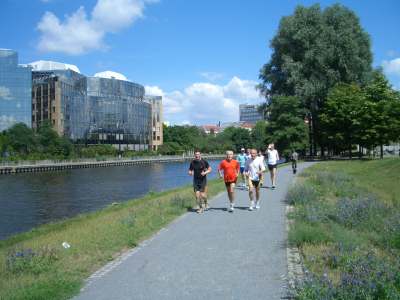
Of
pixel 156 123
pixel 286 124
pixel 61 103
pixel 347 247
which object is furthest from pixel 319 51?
pixel 156 123

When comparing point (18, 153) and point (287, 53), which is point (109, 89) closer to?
point (18, 153)

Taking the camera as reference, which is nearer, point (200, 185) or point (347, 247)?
point (347, 247)

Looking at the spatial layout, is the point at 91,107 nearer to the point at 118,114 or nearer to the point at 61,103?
the point at 118,114

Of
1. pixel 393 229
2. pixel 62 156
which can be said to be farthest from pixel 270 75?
pixel 62 156

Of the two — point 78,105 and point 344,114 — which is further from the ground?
point 78,105

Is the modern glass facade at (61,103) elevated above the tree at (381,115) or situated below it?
above

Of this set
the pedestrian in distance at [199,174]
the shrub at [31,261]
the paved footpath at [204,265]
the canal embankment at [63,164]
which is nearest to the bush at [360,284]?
the paved footpath at [204,265]

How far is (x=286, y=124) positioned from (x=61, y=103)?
91147mm

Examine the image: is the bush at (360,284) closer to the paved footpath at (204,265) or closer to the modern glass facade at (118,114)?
the paved footpath at (204,265)

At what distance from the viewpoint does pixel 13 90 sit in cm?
12506

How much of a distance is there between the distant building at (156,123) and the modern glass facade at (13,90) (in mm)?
48252

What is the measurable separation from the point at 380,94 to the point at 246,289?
46394 mm

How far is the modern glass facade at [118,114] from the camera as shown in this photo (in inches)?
5541

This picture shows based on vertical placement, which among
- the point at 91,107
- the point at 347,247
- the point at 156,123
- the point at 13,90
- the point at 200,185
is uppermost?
the point at 13,90
